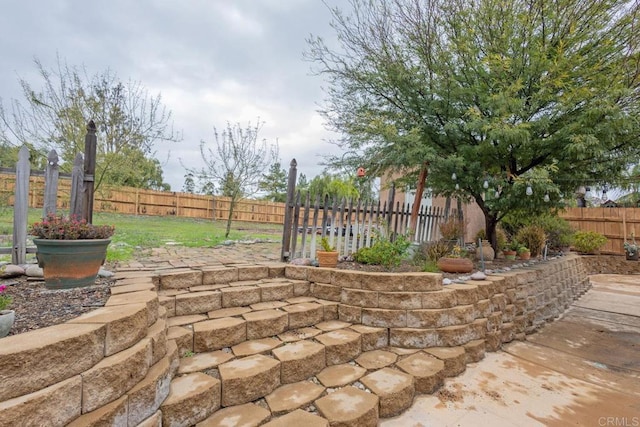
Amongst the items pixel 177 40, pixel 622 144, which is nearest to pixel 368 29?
pixel 177 40

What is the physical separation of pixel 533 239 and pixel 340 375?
20.8 ft

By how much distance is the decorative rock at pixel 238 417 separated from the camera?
1484 millimetres

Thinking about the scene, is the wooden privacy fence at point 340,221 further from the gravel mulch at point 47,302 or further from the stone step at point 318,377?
the gravel mulch at point 47,302

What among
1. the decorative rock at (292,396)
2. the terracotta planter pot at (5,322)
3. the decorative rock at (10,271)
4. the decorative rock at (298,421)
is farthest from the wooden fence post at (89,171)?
the decorative rock at (298,421)

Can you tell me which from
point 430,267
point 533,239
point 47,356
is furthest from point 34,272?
point 533,239

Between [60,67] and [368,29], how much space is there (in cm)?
661

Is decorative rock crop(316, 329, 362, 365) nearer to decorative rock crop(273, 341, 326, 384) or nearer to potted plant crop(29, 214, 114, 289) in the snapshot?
decorative rock crop(273, 341, 326, 384)

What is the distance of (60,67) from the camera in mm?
6012

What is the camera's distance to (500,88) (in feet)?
12.4

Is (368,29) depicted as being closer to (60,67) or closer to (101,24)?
(101,24)

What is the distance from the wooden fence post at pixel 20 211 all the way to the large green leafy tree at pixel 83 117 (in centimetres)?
409

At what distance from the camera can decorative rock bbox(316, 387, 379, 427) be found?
5.15 feet

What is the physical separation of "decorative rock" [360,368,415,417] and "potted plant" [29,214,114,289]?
2247 millimetres

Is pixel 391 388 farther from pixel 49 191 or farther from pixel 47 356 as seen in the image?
pixel 49 191
